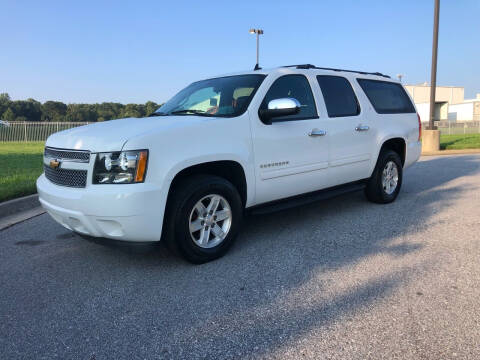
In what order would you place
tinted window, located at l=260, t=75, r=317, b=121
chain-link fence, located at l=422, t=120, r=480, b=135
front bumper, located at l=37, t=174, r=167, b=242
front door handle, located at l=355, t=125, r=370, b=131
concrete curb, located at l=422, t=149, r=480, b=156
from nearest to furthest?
Answer: front bumper, located at l=37, t=174, r=167, b=242, tinted window, located at l=260, t=75, r=317, b=121, front door handle, located at l=355, t=125, r=370, b=131, concrete curb, located at l=422, t=149, r=480, b=156, chain-link fence, located at l=422, t=120, r=480, b=135

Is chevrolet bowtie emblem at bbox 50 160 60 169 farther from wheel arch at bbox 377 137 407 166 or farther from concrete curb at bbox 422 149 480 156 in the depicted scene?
concrete curb at bbox 422 149 480 156

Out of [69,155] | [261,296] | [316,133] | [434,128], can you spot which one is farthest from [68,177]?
[434,128]

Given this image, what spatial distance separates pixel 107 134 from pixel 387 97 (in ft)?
14.4

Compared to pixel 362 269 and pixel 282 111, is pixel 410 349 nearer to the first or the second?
pixel 362 269

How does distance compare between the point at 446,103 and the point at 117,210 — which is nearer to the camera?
the point at 117,210

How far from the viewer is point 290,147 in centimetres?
432

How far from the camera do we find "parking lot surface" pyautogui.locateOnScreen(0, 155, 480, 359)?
240 centimetres

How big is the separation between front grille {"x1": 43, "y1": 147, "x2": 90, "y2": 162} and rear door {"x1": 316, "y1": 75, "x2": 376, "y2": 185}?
9.27ft

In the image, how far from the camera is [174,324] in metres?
2.68

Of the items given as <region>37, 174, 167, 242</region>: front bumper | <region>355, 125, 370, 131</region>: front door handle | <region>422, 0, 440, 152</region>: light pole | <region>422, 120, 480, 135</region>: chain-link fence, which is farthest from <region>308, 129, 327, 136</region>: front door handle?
<region>422, 120, 480, 135</region>: chain-link fence

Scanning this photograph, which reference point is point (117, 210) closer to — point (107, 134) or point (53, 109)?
point (107, 134)

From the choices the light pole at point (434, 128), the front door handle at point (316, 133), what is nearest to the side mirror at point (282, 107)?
the front door handle at point (316, 133)

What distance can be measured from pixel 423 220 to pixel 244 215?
252 centimetres

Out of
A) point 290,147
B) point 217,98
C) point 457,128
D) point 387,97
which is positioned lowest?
point 290,147
